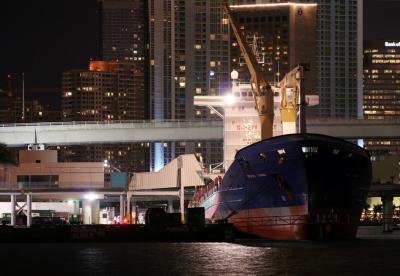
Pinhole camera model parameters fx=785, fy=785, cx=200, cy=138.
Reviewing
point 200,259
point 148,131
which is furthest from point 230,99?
point 200,259

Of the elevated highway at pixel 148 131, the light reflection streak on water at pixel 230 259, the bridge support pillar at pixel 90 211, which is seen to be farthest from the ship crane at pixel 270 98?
the bridge support pillar at pixel 90 211

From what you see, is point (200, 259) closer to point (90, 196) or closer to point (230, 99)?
point (230, 99)

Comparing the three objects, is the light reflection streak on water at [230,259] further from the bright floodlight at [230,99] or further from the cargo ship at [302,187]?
the bright floodlight at [230,99]

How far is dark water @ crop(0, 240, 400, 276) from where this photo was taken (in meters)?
29.7

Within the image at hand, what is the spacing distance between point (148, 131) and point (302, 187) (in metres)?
56.8

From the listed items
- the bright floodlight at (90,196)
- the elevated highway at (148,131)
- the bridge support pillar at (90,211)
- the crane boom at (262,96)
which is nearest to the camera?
the crane boom at (262,96)

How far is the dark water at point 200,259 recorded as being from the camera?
29.7 metres

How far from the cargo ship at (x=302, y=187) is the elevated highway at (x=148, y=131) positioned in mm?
45747

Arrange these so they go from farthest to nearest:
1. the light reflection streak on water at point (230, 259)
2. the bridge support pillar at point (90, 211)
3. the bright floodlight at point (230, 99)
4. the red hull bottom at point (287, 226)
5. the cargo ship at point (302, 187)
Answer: the bridge support pillar at point (90, 211)
the bright floodlight at point (230, 99)
the cargo ship at point (302, 187)
the red hull bottom at point (287, 226)
the light reflection streak on water at point (230, 259)

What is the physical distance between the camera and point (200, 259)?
1353 inches

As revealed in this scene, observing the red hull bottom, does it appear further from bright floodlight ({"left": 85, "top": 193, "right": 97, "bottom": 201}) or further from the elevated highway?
the elevated highway

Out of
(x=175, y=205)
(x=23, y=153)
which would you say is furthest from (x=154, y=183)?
(x=175, y=205)

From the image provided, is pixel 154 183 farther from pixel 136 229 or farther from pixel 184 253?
pixel 184 253

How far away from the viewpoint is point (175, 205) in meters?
193
